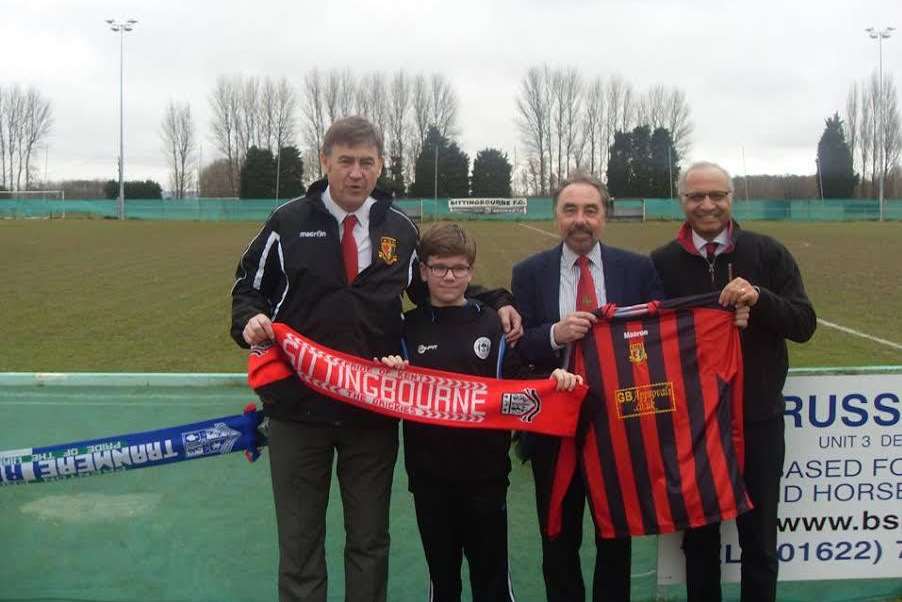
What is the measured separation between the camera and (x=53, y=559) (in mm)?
3637

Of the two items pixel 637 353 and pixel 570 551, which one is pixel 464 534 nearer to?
pixel 570 551

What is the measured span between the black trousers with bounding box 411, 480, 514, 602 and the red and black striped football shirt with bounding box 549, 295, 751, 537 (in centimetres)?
24

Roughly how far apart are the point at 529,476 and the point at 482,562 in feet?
1.77

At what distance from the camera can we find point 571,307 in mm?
3240

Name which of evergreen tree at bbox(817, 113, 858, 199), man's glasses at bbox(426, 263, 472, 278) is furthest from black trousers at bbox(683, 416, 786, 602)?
evergreen tree at bbox(817, 113, 858, 199)

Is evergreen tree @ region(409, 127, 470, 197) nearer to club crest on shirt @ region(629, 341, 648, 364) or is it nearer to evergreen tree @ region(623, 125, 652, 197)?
evergreen tree @ region(623, 125, 652, 197)

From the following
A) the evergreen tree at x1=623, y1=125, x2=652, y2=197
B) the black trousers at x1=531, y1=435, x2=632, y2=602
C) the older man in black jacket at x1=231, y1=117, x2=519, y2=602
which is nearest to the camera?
the older man in black jacket at x1=231, y1=117, x2=519, y2=602

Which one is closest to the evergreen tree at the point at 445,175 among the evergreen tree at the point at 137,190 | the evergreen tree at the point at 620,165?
the evergreen tree at the point at 620,165

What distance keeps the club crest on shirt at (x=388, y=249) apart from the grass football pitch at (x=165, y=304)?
652 centimetres

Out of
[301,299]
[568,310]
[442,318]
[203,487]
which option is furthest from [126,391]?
[568,310]

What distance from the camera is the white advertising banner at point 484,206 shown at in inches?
2559

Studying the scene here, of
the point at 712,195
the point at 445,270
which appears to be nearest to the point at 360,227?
the point at 445,270

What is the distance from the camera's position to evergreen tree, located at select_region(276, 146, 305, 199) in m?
71.4

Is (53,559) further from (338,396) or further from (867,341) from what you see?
(867,341)
